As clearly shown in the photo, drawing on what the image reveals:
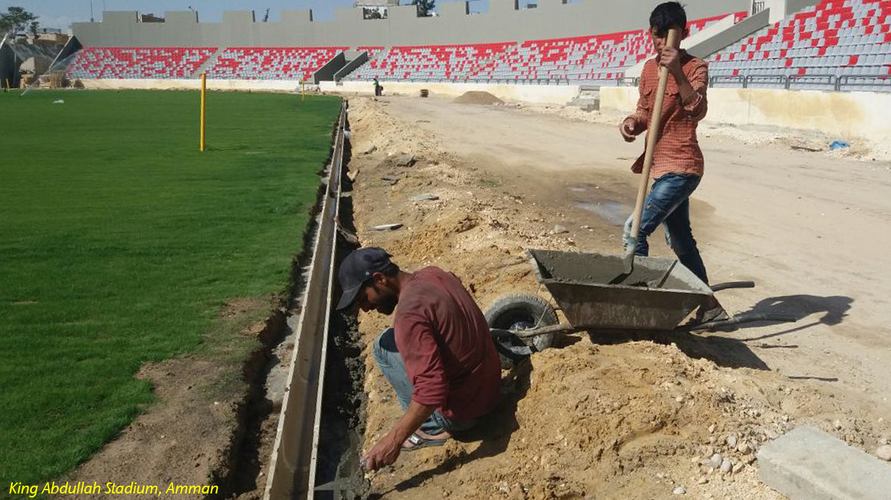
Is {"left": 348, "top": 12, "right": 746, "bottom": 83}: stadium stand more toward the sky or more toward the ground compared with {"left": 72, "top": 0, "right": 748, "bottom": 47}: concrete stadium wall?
more toward the ground

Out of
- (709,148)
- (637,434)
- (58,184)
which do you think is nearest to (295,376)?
(637,434)

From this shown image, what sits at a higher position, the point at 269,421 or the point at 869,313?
the point at 869,313

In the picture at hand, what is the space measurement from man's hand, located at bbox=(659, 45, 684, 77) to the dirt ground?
170 centimetres

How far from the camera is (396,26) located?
72.2m

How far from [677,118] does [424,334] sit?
2.78 meters

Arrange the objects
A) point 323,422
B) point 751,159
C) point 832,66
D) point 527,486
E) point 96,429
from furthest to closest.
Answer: point 832,66 → point 751,159 → point 323,422 → point 96,429 → point 527,486

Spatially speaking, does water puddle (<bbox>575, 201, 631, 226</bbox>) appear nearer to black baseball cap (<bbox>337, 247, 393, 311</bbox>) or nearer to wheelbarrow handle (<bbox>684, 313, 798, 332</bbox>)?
wheelbarrow handle (<bbox>684, 313, 798, 332</bbox>)

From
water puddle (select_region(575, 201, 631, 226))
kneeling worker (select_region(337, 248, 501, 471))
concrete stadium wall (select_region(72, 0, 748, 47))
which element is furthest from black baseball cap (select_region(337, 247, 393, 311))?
concrete stadium wall (select_region(72, 0, 748, 47))

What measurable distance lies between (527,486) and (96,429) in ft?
7.86

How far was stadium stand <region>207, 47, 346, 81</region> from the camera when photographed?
7419 centimetres

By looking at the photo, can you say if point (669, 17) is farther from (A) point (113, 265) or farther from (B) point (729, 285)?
(A) point (113, 265)

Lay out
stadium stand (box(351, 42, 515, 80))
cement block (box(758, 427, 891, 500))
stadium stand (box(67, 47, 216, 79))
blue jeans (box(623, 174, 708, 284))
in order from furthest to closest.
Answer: stadium stand (box(67, 47, 216, 79)) < stadium stand (box(351, 42, 515, 80)) < blue jeans (box(623, 174, 708, 284)) < cement block (box(758, 427, 891, 500))

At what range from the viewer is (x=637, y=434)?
3518 mm

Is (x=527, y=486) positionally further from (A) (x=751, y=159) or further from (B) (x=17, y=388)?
(A) (x=751, y=159)
